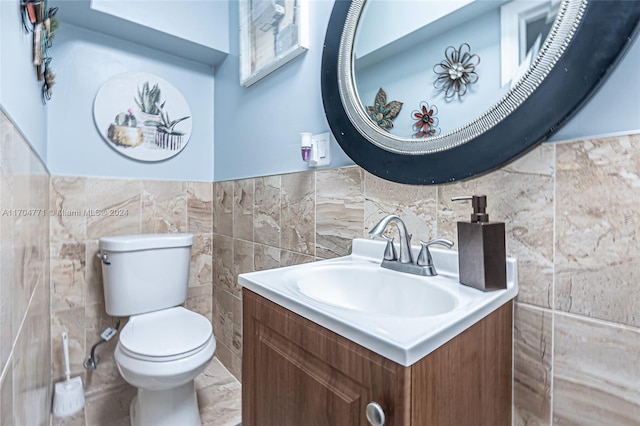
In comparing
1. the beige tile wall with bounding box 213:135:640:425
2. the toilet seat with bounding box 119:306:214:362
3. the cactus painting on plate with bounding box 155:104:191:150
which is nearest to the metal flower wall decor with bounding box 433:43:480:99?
the beige tile wall with bounding box 213:135:640:425

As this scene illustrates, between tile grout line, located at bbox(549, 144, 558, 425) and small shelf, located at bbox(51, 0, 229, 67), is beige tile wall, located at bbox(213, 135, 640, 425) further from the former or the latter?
small shelf, located at bbox(51, 0, 229, 67)

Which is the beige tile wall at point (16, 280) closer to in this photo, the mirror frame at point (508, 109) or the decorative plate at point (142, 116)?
the mirror frame at point (508, 109)

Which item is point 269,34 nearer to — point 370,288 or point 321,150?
point 321,150

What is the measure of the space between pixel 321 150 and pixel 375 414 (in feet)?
2.88

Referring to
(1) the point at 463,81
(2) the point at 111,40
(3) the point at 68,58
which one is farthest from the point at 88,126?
(1) the point at 463,81

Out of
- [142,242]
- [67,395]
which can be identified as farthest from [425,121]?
[67,395]

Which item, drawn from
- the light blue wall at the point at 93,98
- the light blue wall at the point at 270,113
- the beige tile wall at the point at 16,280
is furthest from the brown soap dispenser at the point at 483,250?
the light blue wall at the point at 93,98

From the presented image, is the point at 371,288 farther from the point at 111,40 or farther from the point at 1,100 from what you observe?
the point at 111,40

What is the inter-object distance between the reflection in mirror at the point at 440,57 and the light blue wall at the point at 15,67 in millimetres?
830

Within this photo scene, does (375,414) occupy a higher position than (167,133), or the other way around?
(167,133)

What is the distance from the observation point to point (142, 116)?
5.58 ft

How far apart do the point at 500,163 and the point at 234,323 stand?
1.51 metres

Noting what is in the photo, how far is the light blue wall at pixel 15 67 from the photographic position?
0.54m

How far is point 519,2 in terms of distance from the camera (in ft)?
2.20
